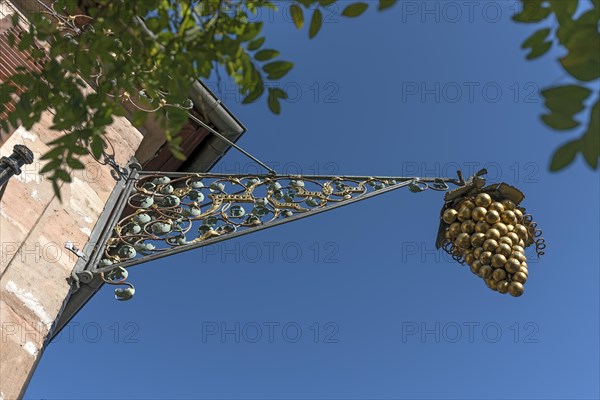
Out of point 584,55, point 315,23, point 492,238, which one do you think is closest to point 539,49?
point 584,55

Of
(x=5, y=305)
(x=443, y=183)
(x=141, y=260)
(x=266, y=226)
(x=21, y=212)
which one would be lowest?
(x=5, y=305)

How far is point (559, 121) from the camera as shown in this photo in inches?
72.6

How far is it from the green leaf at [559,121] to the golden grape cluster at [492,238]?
10.3 ft

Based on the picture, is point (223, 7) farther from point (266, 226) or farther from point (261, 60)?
point (266, 226)

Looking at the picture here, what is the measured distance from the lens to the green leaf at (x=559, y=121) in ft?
6.04

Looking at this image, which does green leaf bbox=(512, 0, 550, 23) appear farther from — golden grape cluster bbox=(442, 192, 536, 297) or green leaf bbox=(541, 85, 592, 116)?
golden grape cluster bbox=(442, 192, 536, 297)

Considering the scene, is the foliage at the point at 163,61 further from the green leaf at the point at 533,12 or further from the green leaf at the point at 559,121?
the green leaf at the point at 559,121

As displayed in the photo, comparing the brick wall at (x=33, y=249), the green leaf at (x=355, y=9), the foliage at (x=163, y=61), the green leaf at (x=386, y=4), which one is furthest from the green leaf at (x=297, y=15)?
the brick wall at (x=33, y=249)

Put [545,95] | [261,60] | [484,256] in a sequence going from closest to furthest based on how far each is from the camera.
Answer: [545,95] → [261,60] → [484,256]

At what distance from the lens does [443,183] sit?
233 inches

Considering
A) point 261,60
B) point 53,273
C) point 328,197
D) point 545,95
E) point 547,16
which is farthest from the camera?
point 328,197

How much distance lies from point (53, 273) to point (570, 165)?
384 centimetres

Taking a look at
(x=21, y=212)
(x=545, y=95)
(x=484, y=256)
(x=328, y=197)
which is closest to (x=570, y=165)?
(x=545, y=95)

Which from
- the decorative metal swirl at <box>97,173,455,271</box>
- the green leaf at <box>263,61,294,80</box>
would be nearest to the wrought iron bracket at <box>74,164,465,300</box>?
the decorative metal swirl at <box>97,173,455,271</box>
